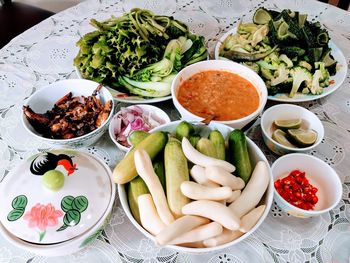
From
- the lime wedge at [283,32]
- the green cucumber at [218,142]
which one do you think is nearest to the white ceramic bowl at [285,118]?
the green cucumber at [218,142]

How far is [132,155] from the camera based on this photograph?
3.10ft

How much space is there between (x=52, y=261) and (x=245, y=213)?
522 millimetres

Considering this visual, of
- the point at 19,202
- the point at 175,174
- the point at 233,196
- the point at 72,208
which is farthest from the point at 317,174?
the point at 19,202

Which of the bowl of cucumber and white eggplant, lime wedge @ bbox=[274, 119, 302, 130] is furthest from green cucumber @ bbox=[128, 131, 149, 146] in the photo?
lime wedge @ bbox=[274, 119, 302, 130]

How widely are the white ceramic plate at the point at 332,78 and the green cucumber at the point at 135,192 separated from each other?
637 mm

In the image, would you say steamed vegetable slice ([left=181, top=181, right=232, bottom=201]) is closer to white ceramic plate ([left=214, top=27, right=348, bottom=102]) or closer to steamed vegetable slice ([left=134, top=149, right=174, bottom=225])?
steamed vegetable slice ([left=134, top=149, right=174, bottom=225])

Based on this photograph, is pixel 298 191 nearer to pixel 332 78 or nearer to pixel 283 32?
pixel 332 78

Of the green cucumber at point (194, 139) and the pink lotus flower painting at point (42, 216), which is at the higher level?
the green cucumber at point (194, 139)

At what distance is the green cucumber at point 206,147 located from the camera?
0.93 m

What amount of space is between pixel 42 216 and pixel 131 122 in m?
0.43

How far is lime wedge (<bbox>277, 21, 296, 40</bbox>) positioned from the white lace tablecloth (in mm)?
283

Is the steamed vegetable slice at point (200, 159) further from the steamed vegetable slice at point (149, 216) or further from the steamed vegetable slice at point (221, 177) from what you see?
the steamed vegetable slice at point (149, 216)

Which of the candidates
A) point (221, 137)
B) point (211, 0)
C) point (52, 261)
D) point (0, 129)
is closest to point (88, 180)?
point (52, 261)

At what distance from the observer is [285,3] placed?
6.12 ft
